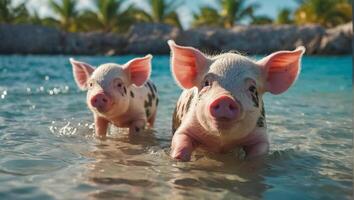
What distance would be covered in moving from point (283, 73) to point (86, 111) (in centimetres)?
397

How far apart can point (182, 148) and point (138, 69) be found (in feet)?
5.80

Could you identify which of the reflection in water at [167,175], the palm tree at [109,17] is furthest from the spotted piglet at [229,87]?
the palm tree at [109,17]

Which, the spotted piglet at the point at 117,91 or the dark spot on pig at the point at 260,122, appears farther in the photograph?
the spotted piglet at the point at 117,91

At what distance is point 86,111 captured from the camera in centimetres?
696

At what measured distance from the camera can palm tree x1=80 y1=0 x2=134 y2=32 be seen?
41000mm

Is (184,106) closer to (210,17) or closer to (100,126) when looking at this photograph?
(100,126)

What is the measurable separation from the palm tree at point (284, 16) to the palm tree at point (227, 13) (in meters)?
4.80

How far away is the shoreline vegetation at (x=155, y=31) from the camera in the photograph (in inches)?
1350

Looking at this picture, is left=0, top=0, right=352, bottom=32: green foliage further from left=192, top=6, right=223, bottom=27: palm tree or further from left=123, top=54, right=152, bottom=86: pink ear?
left=123, top=54, right=152, bottom=86: pink ear

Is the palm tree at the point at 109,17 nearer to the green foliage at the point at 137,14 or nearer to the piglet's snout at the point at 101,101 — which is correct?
the green foliage at the point at 137,14

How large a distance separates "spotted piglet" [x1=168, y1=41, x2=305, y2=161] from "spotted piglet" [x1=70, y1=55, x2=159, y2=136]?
1.13 metres

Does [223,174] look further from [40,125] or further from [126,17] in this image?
[126,17]

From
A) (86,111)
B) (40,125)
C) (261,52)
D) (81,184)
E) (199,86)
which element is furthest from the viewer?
(261,52)

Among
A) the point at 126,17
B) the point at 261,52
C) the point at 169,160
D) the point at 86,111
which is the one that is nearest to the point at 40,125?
the point at 86,111
